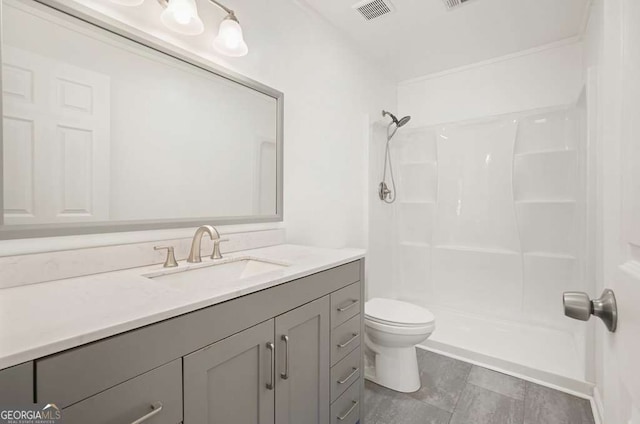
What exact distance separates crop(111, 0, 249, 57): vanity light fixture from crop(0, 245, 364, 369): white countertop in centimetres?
99

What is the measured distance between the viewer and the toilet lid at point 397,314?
178cm

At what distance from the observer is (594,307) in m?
0.52

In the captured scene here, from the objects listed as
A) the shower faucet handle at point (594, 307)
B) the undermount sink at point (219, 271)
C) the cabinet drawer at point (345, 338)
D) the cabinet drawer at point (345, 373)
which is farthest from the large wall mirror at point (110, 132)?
the shower faucet handle at point (594, 307)

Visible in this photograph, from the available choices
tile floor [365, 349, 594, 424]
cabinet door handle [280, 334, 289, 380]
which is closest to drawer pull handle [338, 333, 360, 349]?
cabinet door handle [280, 334, 289, 380]

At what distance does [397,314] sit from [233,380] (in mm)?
1300

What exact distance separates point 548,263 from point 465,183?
95cm

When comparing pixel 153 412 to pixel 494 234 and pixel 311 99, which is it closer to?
pixel 311 99

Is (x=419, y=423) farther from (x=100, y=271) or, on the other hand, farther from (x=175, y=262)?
(x=100, y=271)

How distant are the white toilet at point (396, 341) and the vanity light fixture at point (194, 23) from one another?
65.7 inches

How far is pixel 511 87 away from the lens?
8.53 feet

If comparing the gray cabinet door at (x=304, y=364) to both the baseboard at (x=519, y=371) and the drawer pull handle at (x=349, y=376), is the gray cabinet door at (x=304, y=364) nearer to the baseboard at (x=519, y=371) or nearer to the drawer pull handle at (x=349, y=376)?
the drawer pull handle at (x=349, y=376)

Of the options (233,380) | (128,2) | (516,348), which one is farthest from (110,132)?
(516,348)

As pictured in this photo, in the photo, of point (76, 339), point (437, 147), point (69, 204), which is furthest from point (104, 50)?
point (437, 147)

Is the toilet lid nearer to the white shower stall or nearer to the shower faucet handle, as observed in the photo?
the white shower stall
